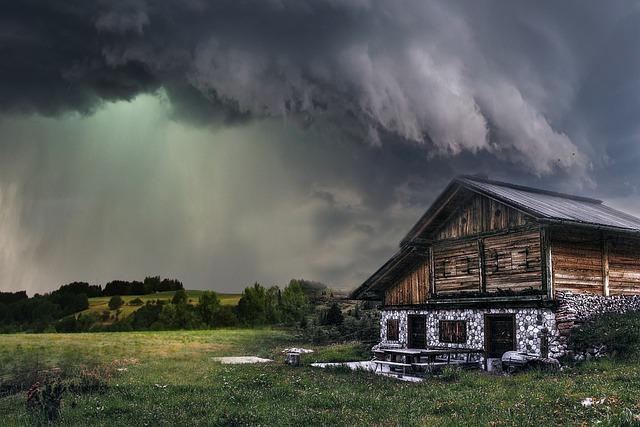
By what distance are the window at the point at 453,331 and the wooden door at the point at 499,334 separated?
1.59 meters

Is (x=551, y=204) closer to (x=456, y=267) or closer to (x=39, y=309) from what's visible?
(x=456, y=267)

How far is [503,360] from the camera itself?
81.4 feet

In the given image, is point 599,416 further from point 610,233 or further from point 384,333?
point 384,333

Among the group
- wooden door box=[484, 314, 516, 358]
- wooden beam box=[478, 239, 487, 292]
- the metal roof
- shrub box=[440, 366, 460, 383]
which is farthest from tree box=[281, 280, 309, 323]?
shrub box=[440, 366, 460, 383]

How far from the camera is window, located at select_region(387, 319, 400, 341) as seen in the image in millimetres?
34594

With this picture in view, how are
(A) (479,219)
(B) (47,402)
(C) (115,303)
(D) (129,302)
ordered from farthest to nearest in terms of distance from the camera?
(D) (129,302) < (C) (115,303) < (A) (479,219) < (B) (47,402)

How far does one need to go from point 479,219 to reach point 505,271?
3282mm

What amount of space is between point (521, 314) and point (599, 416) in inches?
561

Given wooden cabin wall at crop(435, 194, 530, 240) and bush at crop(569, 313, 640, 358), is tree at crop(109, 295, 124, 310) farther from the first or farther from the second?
bush at crop(569, 313, 640, 358)

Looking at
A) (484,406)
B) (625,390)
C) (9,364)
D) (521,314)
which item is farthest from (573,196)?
(9,364)

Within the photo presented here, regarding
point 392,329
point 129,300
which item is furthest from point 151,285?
point 392,329

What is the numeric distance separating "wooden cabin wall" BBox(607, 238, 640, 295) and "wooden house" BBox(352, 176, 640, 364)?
5cm

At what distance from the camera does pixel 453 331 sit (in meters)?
30.2

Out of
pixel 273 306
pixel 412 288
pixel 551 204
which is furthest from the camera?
pixel 273 306
